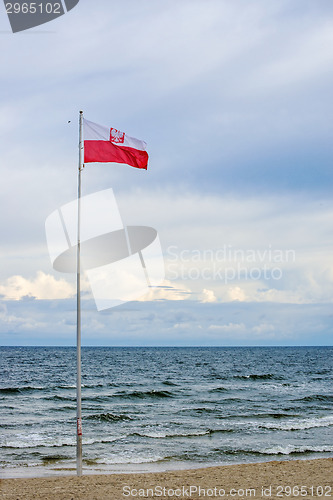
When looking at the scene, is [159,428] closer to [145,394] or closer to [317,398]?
[145,394]

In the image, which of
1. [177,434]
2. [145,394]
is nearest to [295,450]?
[177,434]

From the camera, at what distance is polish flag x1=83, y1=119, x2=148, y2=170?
43.3 ft

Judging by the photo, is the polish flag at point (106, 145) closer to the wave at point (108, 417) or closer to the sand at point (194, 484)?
the sand at point (194, 484)

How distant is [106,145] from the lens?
524 inches

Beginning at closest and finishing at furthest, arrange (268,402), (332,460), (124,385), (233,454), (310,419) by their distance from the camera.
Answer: (332,460) < (233,454) < (310,419) < (268,402) < (124,385)

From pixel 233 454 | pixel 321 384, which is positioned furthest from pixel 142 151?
pixel 321 384

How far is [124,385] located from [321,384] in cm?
1738

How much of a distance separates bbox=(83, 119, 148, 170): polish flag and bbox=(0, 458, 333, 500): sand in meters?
7.96

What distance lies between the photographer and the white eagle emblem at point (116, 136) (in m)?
13.3

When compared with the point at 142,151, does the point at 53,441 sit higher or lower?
lower

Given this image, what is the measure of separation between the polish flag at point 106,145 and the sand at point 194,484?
796 cm

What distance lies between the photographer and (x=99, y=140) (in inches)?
523

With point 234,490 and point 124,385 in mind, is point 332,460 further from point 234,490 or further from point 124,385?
point 124,385

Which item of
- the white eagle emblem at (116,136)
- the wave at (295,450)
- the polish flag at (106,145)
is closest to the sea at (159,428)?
the wave at (295,450)
